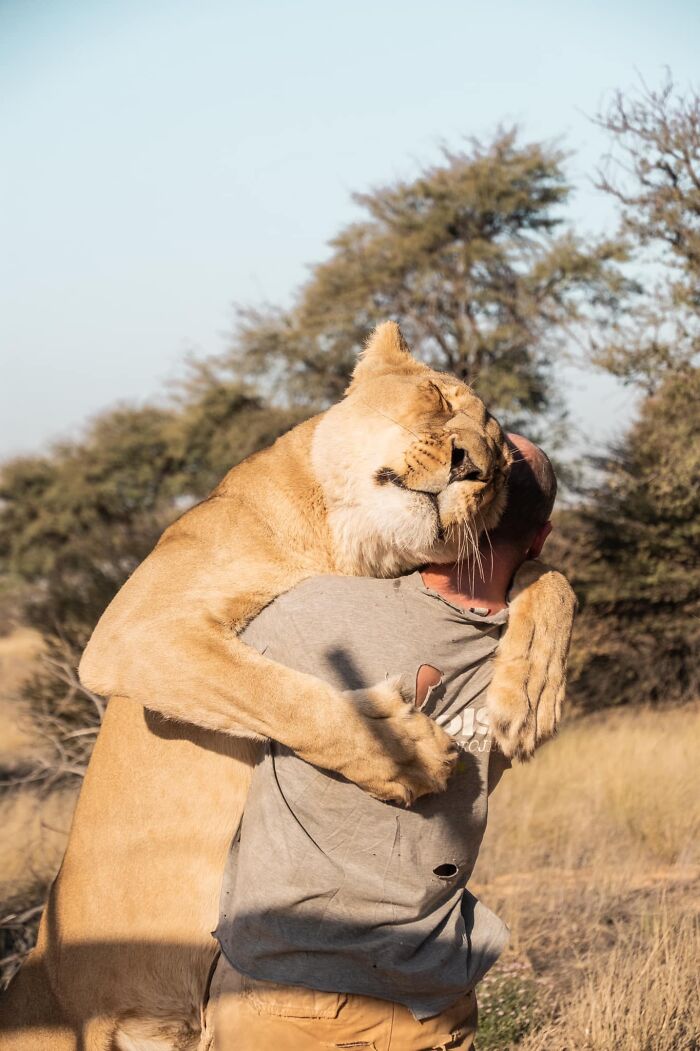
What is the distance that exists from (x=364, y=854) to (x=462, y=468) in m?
1.04

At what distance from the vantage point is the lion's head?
113 inches

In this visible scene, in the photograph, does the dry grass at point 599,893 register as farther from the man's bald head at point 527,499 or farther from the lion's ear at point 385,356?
the lion's ear at point 385,356

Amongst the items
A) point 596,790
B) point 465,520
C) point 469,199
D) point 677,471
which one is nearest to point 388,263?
point 469,199

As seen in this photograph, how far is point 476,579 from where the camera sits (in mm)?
2539

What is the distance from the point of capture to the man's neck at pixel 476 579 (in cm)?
246

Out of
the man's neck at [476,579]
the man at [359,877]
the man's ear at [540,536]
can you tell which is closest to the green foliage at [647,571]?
the man's ear at [540,536]

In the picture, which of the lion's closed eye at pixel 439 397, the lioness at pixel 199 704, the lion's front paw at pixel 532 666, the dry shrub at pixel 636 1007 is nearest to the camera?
the lion's front paw at pixel 532 666

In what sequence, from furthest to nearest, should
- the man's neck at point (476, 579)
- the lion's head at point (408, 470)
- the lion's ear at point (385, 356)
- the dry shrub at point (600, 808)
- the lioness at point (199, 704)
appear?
the dry shrub at point (600, 808), the lion's ear at point (385, 356), the lion's head at point (408, 470), the lioness at point (199, 704), the man's neck at point (476, 579)

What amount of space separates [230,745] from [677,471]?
9850mm

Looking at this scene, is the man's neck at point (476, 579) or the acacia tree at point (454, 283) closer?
the man's neck at point (476, 579)

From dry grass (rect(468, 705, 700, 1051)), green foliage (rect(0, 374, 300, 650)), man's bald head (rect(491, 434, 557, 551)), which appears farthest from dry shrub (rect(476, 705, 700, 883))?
green foliage (rect(0, 374, 300, 650))

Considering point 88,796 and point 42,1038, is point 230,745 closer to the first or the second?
point 88,796

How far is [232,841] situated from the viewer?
2.75m

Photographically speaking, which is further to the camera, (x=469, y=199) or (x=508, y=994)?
(x=469, y=199)
